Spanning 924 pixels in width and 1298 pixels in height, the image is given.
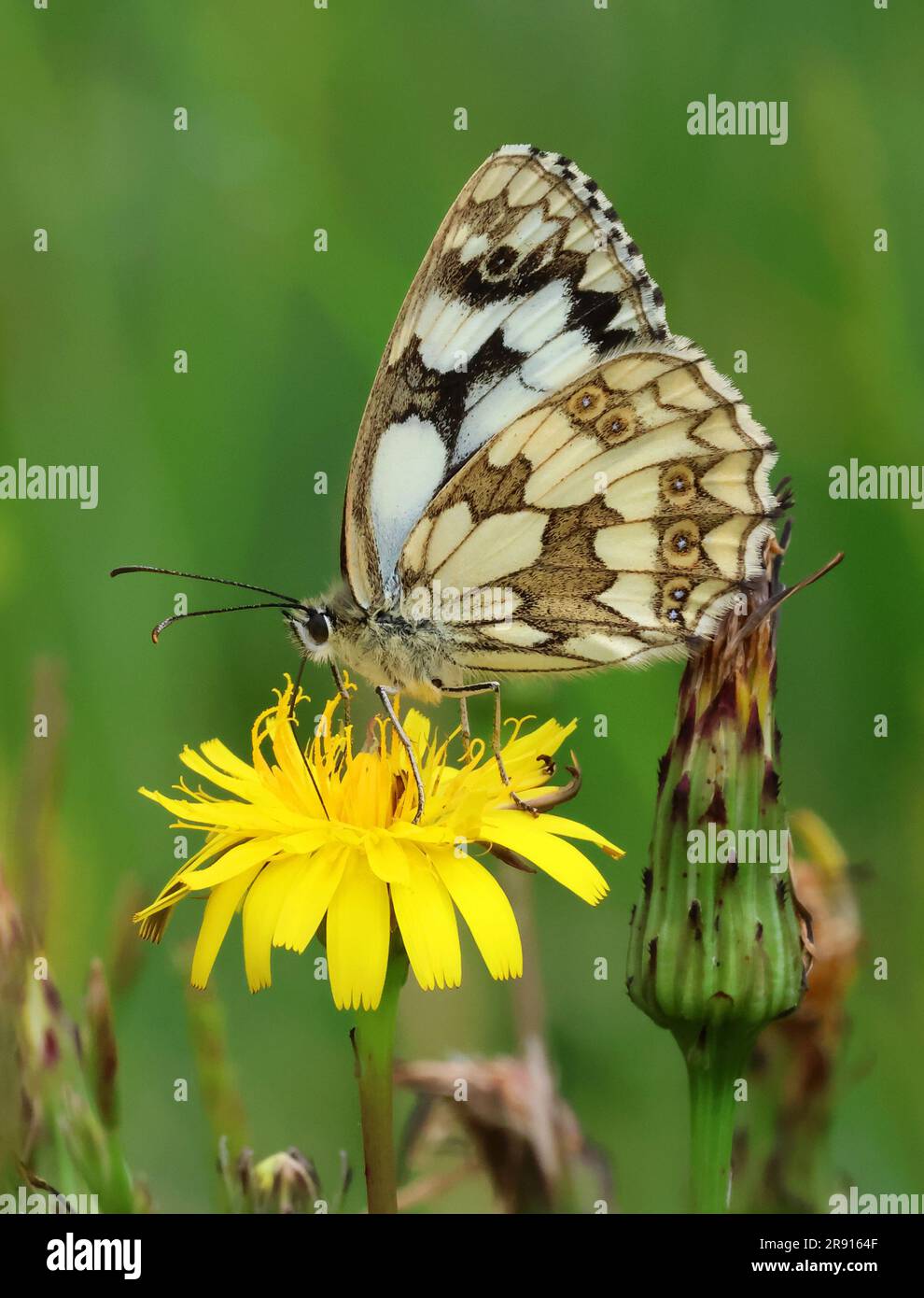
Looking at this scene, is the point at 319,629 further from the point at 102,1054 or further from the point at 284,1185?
the point at 284,1185

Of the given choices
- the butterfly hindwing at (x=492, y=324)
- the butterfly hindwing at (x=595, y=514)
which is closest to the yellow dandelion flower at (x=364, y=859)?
the butterfly hindwing at (x=595, y=514)

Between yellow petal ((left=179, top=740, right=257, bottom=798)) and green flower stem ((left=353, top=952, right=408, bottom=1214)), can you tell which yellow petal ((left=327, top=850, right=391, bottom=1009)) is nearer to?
green flower stem ((left=353, top=952, right=408, bottom=1214))

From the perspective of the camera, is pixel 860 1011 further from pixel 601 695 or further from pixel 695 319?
pixel 695 319

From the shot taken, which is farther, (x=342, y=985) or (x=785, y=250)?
(x=785, y=250)

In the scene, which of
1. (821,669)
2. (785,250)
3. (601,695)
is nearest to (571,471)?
(601,695)

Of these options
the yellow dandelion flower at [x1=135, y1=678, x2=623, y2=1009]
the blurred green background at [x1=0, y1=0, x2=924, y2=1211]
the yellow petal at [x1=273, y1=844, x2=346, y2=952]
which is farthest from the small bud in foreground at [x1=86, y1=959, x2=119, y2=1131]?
the blurred green background at [x1=0, y1=0, x2=924, y2=1211]

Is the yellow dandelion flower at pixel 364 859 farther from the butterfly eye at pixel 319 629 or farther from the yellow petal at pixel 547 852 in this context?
the butterfly eye at pixel 319 629

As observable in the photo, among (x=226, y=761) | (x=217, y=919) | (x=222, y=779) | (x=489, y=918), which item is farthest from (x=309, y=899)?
(x=226, y=761)
